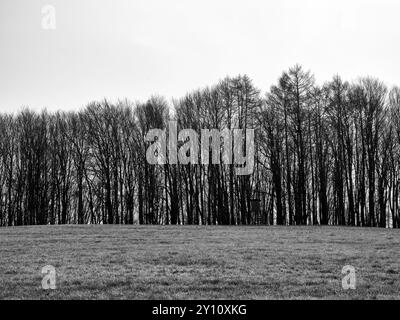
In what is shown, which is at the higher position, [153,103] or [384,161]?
[153,103]

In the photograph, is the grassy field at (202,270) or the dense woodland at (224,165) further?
the dense woodland at (224,165)

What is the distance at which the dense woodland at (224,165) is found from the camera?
5438 centimetres

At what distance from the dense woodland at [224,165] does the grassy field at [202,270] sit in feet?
100

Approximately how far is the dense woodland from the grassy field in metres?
30.5

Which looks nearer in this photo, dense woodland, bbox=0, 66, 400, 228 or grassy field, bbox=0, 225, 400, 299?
grassy field, bbox=0, 225, 400, 299

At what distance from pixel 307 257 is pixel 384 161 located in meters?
38.5

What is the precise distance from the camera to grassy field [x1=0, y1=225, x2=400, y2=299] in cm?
1234

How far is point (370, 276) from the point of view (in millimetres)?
14688

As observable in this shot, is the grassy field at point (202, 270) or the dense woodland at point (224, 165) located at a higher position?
the dense woodland at point (224, 165)

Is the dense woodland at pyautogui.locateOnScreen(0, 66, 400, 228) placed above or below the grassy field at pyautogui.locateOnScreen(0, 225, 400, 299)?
above

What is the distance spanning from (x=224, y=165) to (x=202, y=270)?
42.1 meters
